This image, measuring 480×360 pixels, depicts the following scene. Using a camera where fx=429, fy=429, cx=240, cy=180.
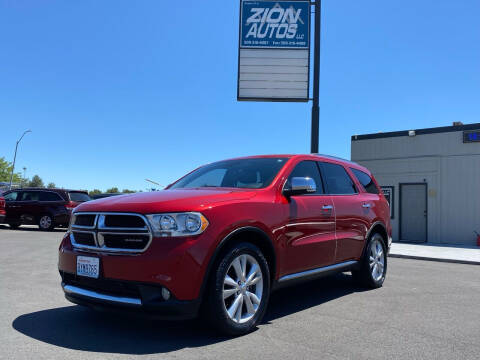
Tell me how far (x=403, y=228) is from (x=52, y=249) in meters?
12.3

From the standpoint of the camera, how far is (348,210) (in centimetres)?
545

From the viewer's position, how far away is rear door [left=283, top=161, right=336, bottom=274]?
14.4ft

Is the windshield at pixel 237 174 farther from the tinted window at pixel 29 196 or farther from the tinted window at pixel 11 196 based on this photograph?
the tinted window at pixel 11 196

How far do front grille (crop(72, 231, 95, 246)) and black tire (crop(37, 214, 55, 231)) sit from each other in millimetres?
13499

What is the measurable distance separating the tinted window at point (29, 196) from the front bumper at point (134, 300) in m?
14.3

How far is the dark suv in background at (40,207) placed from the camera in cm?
1620

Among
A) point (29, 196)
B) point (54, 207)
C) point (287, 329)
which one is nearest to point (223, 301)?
point (287, 329)

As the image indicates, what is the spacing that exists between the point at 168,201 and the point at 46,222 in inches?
569

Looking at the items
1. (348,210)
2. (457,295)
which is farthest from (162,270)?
(457,295)

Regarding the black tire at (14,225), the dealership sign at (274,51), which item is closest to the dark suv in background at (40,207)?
the black tire at (14,225)

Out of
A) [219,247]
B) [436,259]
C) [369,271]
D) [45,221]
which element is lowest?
[436,259]

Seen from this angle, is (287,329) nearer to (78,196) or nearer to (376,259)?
(376,259)

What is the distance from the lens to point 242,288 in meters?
3.76

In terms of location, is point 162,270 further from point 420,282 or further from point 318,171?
point 420,282
